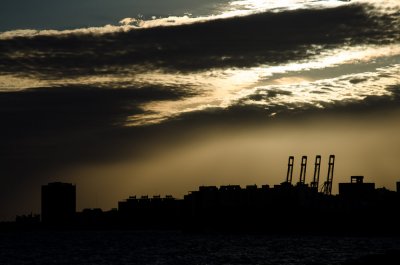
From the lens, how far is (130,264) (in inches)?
4619

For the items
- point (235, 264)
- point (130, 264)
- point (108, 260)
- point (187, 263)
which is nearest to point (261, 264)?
point (235, 264)

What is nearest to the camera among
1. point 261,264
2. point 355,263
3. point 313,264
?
point 355,263

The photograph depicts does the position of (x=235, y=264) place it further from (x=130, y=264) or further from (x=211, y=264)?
(x=130, y=264)

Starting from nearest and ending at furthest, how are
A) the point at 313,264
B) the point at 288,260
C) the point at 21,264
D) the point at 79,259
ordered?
1. the point at 313,264
2. the point at 288,260
3. the point at 21,264
4. the point at 79,259

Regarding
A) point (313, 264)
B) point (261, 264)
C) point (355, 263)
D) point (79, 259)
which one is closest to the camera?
point (355, 263)

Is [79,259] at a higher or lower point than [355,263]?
lower

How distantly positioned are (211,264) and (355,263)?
40.3 meters

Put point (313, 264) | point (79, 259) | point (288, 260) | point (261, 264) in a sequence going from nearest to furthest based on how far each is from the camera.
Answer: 1. point (313, 264)
2. point (261, 264)
3. point (288, 260)
4. point (79, 259)

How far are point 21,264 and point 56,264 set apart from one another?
608 centimetres

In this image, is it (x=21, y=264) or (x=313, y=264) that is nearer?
(x=313, y=264)

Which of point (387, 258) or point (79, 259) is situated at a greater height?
point (387, 258)

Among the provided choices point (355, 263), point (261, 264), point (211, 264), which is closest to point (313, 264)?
point (261, 264)

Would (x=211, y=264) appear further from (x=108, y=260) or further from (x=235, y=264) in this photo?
(x=108, y=260)

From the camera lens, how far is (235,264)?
111688 mm
